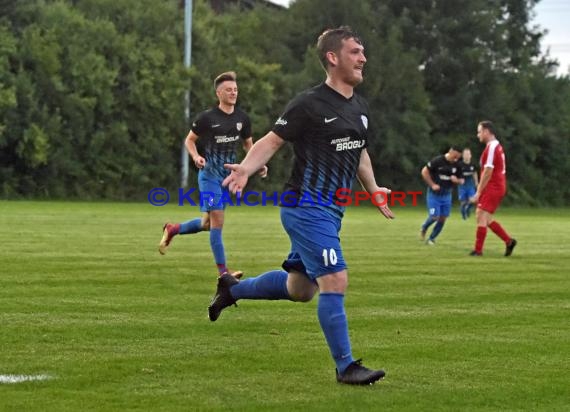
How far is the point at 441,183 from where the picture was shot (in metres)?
23.0

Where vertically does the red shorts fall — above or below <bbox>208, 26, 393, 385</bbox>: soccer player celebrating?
below

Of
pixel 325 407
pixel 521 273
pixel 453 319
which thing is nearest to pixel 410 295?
pixel 453 319

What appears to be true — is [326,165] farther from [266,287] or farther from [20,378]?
[20,378]

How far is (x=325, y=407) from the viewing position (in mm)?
5777

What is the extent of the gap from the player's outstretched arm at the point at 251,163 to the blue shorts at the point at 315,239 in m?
0.41

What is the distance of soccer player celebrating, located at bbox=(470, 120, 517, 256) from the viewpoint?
17.6 m

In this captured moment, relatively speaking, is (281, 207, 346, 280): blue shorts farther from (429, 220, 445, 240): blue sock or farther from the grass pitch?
(429, 220, 445, 240): blue sock

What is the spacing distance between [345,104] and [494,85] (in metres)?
53.5

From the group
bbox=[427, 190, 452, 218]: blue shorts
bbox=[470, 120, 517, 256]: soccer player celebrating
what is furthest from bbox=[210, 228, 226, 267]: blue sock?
bbox=[427, 190, 452, 218]: blue shorts

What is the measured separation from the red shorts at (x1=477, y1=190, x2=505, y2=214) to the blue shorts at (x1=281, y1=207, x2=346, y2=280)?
11.7m

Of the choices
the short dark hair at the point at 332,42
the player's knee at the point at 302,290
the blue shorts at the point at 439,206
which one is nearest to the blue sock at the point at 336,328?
the player's knee at the point at 302,290

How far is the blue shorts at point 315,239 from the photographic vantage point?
6.57 m

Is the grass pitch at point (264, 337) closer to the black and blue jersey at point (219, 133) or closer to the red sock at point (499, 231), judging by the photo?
the black and blue jersey at point (219, 133)

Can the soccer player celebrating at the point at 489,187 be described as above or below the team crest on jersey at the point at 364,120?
below
